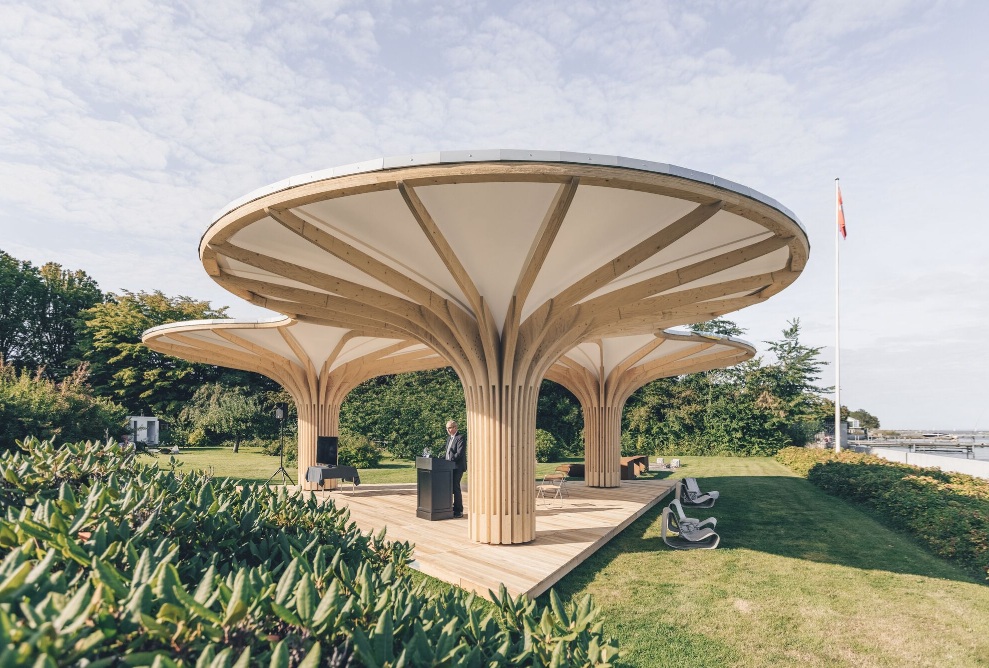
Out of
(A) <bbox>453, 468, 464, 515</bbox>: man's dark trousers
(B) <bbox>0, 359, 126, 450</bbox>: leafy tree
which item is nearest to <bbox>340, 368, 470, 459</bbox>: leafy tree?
(B) <bbox>0, 359, 126, 450</bbox>: leafy tree

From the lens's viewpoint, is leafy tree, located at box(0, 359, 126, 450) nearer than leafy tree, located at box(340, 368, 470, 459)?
Yes

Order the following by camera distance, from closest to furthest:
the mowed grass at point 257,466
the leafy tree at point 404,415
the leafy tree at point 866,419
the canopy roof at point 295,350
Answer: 1. the canopy roof at point 295,350
2. the mowed grass at point 257,466
3. the leafy tree at point 404,415
4. the leafy tree at point 866,419

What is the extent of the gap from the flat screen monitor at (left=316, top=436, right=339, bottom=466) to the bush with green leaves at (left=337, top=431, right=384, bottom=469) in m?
7.43

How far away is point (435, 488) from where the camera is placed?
10141 millimetres

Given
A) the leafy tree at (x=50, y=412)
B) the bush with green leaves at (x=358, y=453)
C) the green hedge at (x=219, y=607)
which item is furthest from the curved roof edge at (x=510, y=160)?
the bush with green leaves at (x=358, y=453)

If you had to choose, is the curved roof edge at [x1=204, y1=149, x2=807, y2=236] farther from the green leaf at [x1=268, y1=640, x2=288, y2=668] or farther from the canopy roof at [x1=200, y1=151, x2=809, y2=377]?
the green leaf at [x1=268, y1=640, x2=288, y2=668]

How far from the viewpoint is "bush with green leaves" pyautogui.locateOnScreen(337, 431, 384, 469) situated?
22.3 metres

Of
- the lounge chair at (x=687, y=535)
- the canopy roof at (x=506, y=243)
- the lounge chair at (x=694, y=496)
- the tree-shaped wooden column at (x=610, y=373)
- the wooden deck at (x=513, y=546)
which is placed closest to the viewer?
the canopy roof at (x=506, y=243)

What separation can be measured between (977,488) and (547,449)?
15.3 meters

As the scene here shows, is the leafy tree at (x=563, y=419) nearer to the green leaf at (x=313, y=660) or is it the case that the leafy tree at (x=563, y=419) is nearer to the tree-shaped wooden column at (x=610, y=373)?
the tree-shaped wooden column at (x=610, y=373)

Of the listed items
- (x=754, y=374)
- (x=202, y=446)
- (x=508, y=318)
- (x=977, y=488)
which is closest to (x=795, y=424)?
(x=754, y=374)

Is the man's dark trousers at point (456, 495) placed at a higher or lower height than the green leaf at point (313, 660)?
lower

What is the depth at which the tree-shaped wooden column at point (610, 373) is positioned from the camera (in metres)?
14.9

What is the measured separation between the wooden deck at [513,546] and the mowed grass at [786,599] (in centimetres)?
30
